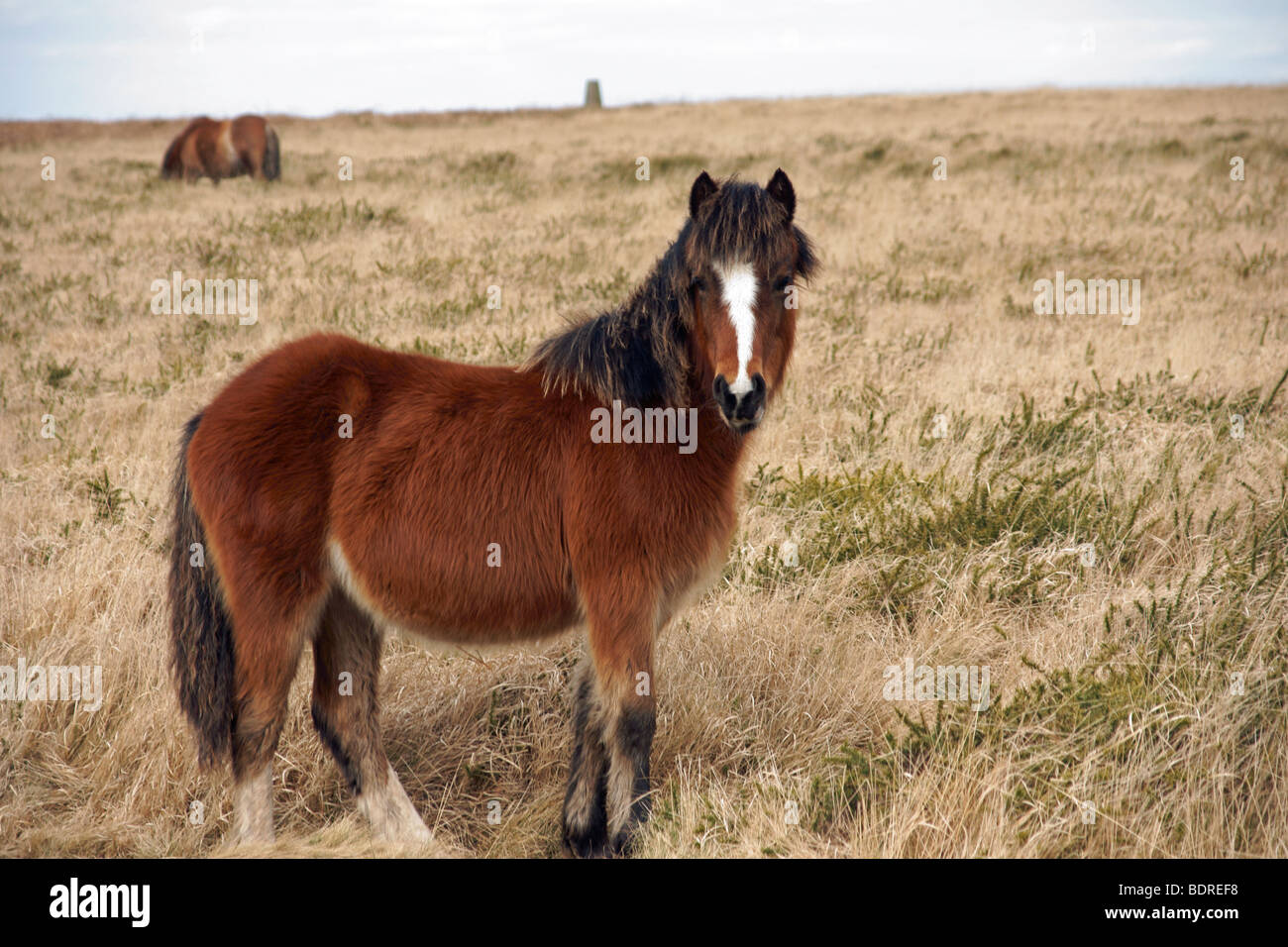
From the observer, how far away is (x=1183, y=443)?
6039 mm

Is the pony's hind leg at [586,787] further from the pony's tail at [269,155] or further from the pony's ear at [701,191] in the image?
the pony's tail at [269,155]

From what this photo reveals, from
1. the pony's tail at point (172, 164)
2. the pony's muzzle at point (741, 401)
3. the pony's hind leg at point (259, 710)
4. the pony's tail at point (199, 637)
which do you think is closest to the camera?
the pony's muzzle at point (741, 401)

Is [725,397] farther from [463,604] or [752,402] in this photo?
[463,604]

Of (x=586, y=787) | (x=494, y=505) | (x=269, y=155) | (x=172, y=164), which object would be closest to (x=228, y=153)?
(x=269, y=155)

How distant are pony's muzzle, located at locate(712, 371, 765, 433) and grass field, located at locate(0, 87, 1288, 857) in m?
1.40

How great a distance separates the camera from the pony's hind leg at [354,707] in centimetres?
381

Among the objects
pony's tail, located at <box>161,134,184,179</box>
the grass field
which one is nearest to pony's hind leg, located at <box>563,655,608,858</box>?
the grass field

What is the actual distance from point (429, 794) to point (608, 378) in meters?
2.00

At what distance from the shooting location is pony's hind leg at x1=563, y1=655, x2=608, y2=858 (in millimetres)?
3590

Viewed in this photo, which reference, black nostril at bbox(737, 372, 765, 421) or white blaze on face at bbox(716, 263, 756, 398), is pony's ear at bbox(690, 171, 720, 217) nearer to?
white blaze on face at bbox(716, 263, 756, 398)

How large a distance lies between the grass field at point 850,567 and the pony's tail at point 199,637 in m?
0.43

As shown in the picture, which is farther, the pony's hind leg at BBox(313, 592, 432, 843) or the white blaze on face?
the pony's hind leg at BBox(313, 592, 432, 843)

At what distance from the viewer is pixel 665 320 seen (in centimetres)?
342

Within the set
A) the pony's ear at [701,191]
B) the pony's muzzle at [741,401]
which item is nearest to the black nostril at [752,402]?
the pony's muzzle at [741,401]
